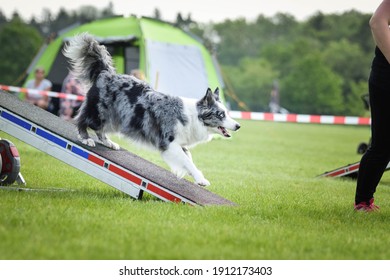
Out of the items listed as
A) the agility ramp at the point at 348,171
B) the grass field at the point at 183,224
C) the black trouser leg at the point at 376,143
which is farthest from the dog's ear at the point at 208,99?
the agility ramp at the point at 348,171

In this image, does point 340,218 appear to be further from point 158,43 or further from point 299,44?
point 299,44

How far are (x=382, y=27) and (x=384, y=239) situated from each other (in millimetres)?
1606

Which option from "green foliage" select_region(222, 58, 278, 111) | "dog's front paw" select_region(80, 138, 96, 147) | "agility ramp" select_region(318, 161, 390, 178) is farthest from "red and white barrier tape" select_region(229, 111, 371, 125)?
"green foliage" select_region(222, 58, 278, 111)

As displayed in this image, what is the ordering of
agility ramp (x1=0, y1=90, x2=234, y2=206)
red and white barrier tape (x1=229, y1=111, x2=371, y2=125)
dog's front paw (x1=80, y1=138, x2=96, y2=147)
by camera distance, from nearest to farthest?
agility ramp (x1=0, y1=90, x2=234, y2=206)
dog's front paw (x1=80, y1=138, x2=96, y2=147)
red and white barrier tape (x1=229, y1=111, x2=371, y2=125)

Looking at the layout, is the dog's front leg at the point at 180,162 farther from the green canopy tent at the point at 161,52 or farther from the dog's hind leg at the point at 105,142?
the green canopy tent at the point at 161,52

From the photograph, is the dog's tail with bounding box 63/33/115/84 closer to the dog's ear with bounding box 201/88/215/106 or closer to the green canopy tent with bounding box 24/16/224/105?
the dog's ear with bounding box 201/88/215/106

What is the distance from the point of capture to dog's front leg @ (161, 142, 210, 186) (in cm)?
533

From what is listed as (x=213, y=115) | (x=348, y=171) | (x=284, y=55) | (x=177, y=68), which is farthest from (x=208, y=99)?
(x=284, y=55)

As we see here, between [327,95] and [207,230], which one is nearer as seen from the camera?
[207,230]

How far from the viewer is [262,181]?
297 inches

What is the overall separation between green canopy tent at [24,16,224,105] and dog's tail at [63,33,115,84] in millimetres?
7174

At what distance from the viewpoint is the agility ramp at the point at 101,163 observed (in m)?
5.00
